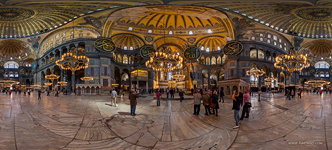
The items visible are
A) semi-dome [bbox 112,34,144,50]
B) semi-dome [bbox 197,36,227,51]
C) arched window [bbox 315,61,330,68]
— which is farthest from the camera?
arched window [bbox 315,61,330,68]

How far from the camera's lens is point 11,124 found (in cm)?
498

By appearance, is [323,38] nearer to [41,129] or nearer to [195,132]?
[195,132]

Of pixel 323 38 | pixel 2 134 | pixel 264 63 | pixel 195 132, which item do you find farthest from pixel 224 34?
pixel 2 134

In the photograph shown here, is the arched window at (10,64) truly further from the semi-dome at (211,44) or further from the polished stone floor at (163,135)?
the polished stone floor at (163,135)

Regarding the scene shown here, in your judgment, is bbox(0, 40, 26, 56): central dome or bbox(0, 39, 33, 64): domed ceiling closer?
bbox(0, 40, 26, 56): central dome

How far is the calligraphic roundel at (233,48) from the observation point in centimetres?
2375

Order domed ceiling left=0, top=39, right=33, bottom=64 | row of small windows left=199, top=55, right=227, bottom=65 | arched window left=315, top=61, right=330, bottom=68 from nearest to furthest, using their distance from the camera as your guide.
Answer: row of small windows left=199, top=55, right=227, bottom=65 < domed ceiling left=0, top=39, right=33, bottom=64 < arched window left=315, top=61, right=330, bottom=68

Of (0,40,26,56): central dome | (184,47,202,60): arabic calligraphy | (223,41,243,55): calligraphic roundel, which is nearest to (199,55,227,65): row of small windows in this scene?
(184,47,202,60): arabic calligraphy

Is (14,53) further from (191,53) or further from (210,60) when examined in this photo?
(210,60)

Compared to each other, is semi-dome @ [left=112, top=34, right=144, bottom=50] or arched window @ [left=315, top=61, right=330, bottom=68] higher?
semi-dome @ [left=112, top=34, right=144, bottom=50]

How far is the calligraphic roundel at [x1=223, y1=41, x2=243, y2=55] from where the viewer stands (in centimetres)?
2375

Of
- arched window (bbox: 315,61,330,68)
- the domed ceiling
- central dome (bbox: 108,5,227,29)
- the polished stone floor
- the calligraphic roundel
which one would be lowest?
the polished stone floor

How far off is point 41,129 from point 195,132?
3.75 metres

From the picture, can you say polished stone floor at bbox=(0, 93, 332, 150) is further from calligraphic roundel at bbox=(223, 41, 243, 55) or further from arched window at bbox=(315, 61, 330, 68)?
arched window at bbox=(315, 61, 330, 68)
